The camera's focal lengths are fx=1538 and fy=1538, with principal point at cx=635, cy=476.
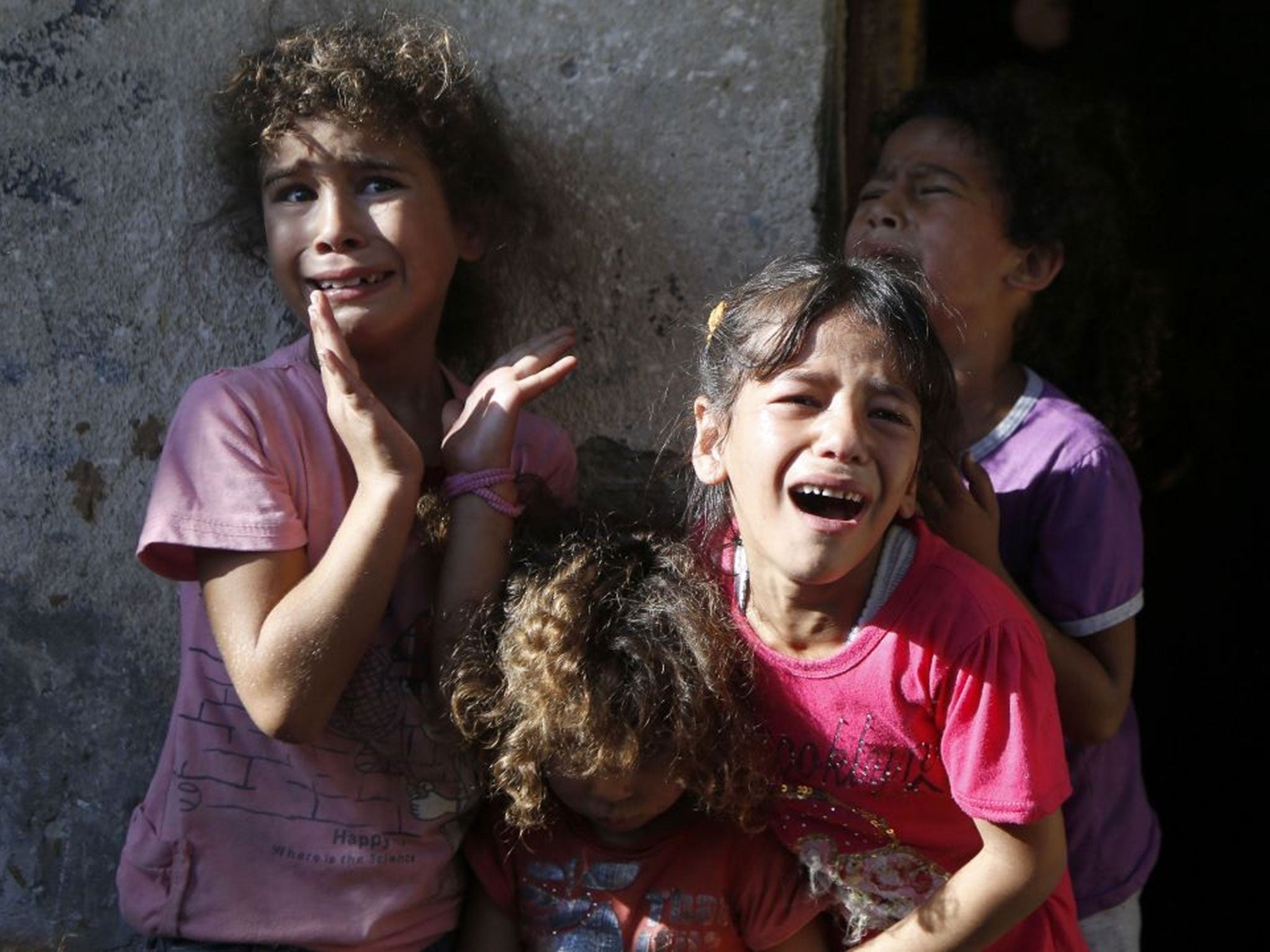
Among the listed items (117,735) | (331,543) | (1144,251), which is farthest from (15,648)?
(1144,251)

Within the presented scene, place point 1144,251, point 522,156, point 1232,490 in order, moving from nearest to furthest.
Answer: point 522,156 → point 1144,251 → point 1232,490

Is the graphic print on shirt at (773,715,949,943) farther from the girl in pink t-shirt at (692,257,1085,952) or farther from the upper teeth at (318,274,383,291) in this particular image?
the upper teeth at (318,274,383,291)

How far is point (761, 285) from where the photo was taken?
78.3 inches

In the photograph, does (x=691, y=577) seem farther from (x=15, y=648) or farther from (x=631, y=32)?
(x=15, y=648)

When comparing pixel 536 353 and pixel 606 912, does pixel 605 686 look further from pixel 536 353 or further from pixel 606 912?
pixel 536 353

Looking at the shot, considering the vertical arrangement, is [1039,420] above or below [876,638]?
above

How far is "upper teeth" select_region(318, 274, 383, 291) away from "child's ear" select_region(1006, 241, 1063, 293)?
98 cm

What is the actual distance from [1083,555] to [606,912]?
A: 2.66 ft

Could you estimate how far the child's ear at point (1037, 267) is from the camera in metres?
2.38

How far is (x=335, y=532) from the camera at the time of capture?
2023 mm

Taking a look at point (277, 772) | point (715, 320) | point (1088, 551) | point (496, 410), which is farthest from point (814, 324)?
point (277, 772)

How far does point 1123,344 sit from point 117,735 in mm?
1820

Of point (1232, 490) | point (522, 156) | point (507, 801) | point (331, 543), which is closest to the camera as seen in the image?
point (331, 543)

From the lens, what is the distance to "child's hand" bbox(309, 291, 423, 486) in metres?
1.92
